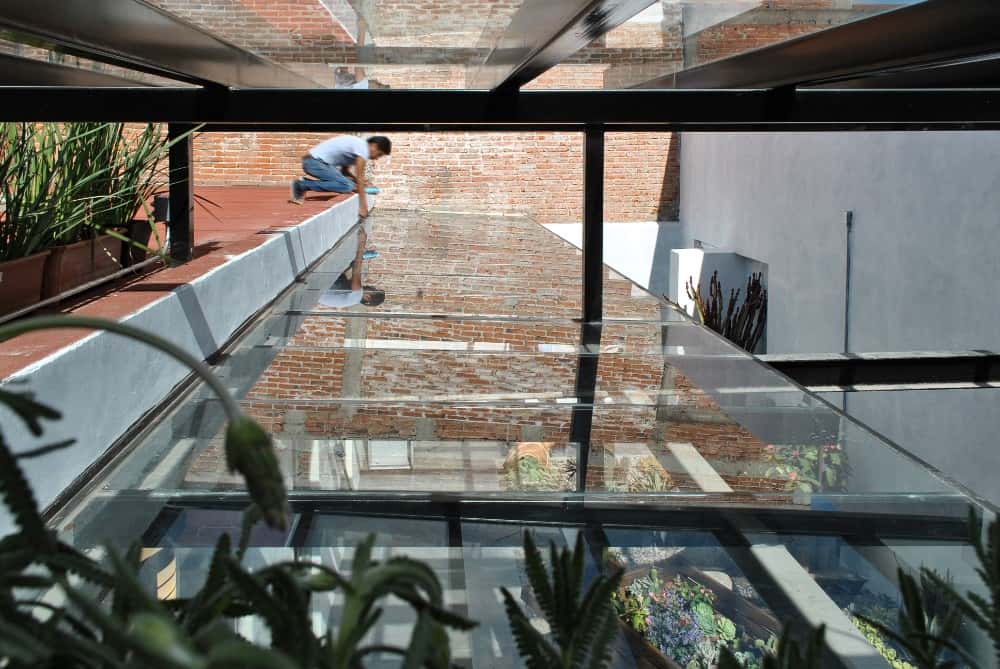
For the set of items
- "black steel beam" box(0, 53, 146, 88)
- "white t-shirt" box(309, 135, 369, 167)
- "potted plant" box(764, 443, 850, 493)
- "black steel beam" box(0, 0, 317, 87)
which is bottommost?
"potted plant" box(764, 443, 850, 493)

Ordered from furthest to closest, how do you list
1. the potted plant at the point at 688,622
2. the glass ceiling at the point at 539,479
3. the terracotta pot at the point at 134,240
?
1. the terracotta pot at the point at 134,240
2. the glass ceiling at the point at 539,479
3. the potted plant at the point at 688,622

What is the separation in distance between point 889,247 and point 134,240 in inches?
230

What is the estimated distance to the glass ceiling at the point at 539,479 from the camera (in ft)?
4.73

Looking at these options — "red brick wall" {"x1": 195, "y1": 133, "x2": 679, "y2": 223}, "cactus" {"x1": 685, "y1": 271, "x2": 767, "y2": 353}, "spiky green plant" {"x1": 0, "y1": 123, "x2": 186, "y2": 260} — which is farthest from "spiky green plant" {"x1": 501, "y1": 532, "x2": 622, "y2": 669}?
"red brick wall" {"x1": 195, "y1": 133, "x2": 679, "y2": 223}

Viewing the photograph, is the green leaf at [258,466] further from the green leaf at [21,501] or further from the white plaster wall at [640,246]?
the white plaster wall at [640,246]

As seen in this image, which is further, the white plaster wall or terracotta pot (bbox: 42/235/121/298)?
the white plaster wall

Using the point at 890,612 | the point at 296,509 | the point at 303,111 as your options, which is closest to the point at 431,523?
the point at 296,509

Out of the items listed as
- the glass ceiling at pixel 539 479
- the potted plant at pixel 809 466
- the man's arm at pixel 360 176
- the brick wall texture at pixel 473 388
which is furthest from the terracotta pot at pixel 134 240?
the man's arm at pixel 360 176

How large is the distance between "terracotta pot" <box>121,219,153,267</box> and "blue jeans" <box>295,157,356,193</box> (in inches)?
152

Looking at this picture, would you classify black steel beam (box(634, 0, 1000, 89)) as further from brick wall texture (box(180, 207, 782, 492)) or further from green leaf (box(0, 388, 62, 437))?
green leaf (box(0, 388, 62, 437))

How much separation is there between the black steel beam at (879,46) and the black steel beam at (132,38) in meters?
1.23

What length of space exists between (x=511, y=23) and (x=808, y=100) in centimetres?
127

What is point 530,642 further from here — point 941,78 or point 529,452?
point 941,78

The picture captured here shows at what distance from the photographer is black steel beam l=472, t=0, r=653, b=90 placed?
66.7 inches
